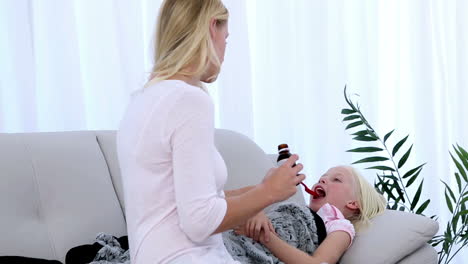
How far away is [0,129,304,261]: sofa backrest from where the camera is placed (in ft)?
5.85

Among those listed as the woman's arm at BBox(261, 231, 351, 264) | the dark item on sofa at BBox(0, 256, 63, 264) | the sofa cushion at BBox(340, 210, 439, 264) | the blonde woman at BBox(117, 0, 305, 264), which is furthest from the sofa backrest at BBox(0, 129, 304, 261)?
the sofa cushion at BBox(340, 210, 439, 264)

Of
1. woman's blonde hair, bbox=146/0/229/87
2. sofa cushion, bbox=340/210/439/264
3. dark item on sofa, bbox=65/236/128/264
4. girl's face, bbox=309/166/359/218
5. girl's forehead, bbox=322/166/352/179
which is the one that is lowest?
sofa cushion, bbox=340/210/439/264

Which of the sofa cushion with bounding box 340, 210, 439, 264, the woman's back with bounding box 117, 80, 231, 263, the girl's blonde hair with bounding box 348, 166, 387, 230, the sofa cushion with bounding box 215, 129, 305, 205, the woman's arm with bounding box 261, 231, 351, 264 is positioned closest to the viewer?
the woman's back with bounding box 117, 80, 231, 263

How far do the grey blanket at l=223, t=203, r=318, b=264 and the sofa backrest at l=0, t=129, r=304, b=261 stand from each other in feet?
1.40

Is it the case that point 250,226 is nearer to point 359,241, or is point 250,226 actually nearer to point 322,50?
point 359,241

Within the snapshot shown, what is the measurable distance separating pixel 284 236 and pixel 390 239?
35 centimetres

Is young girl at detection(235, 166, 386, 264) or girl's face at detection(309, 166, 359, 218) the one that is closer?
young girl at detection(235, 166, 386, 264)

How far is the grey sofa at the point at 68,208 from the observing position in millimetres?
1795

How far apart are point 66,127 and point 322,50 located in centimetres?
136

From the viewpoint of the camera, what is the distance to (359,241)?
75.4 inches

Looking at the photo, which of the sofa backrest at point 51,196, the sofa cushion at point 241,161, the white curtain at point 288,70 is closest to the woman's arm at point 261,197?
the sofa backrest at point 51,196

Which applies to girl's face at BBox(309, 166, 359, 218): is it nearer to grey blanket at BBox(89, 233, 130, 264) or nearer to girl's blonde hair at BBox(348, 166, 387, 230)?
girl's blonde hair at BBox(348, 166, 387, 230)

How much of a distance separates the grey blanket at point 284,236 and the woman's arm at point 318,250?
4 centimetres

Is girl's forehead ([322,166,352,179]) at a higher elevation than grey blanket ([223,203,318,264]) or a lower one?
higher
